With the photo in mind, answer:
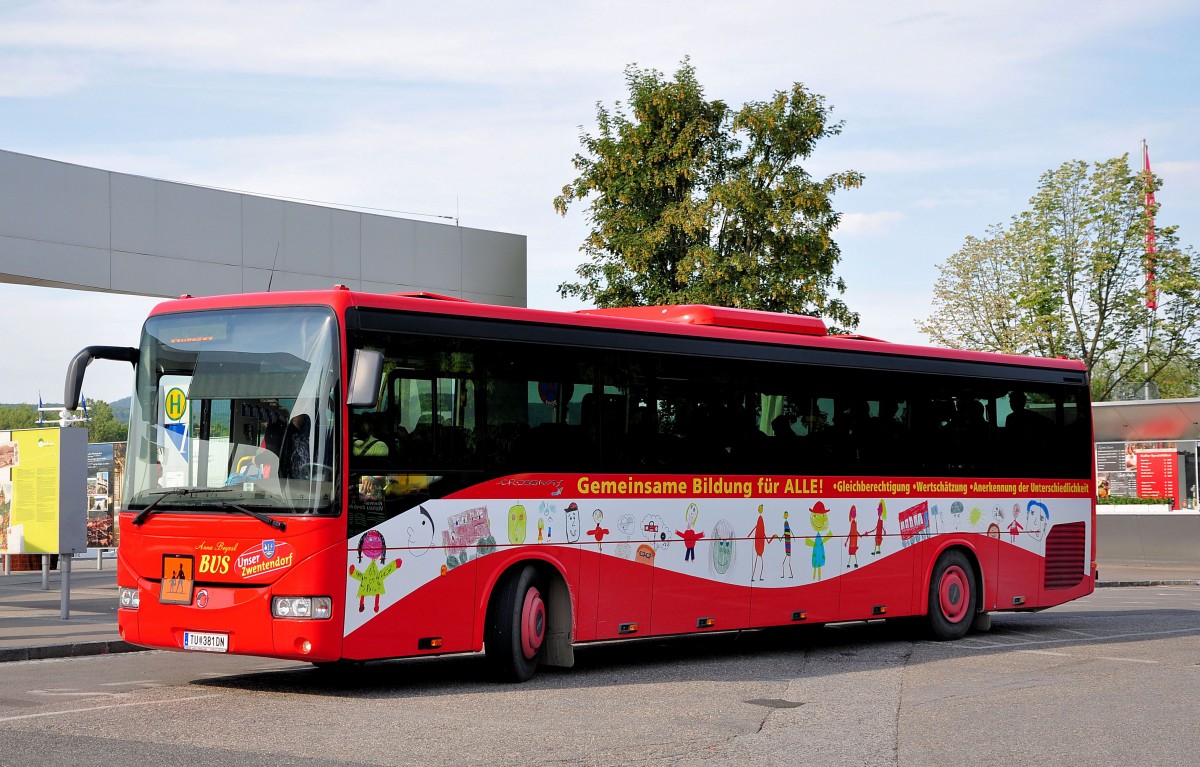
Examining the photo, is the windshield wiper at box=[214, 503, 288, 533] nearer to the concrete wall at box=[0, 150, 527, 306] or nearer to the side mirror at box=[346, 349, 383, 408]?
the side mirror at box=[346, 349, 383, 408]

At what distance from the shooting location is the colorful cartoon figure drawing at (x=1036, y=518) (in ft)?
57.0

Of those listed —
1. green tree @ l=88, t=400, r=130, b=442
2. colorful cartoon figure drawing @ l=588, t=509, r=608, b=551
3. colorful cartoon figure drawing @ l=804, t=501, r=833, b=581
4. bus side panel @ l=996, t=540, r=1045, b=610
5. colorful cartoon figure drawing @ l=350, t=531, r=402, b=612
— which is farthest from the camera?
green tree @ l=88, t=400, r=130, b=442

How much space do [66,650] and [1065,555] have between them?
11648 millimetres

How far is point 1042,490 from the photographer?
57.3 feet

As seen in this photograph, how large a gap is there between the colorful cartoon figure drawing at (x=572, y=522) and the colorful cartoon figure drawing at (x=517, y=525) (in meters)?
0.48

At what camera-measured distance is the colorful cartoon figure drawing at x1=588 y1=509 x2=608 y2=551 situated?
41.1ft

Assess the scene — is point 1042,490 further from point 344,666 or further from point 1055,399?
point 344,666

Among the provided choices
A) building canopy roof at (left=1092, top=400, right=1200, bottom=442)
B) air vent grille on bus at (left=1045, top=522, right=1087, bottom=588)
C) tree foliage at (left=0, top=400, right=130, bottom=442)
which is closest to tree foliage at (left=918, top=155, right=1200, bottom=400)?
building canopy roof at (left=1092, top=400, right=1200, bottom=442)

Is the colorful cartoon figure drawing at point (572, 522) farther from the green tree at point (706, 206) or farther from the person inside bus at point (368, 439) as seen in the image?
the green tree at point (706, 206)

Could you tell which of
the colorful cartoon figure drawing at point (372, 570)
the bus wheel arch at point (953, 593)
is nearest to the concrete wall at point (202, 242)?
the bus wheel arch at point (953, 593)

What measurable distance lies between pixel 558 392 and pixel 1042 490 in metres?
7.79

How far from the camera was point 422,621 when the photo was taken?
36.5 ft

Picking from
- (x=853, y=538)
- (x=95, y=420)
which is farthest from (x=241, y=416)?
(x=95, y=420)

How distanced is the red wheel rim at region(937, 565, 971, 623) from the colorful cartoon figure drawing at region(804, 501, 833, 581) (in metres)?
2.19
